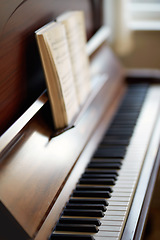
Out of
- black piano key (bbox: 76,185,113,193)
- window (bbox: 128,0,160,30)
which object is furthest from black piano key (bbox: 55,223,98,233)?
window (bbox: 128,0,160,30)

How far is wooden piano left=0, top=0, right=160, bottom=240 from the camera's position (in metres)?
1.20

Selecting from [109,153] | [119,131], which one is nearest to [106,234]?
[109,153]

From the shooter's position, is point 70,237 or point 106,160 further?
point 106,160

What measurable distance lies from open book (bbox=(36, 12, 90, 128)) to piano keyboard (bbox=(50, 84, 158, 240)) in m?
0.25

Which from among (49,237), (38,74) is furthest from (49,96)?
(49,237)

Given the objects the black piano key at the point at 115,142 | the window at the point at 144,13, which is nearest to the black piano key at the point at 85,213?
the black piano key at the point at 115,142

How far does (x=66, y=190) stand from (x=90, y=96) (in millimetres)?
607

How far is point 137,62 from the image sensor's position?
3.24 meters

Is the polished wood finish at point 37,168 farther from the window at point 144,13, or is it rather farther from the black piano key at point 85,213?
the window at point 144,13

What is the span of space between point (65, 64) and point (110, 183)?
517 mm

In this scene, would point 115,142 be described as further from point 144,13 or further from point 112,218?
point 144,13

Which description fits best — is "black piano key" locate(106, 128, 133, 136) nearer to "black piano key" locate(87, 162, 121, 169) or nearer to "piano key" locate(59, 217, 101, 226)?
"black piano key" locate(87, 162, 121, 169)

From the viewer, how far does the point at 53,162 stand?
1.42 meters

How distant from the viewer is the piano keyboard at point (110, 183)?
1.24m
